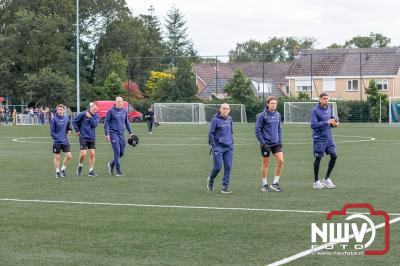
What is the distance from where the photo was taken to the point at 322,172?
2041 cm

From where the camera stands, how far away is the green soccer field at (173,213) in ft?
31.2

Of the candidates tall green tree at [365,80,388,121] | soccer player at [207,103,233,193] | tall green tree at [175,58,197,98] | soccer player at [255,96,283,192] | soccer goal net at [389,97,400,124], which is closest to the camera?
soccer player at [207,103,233,193]

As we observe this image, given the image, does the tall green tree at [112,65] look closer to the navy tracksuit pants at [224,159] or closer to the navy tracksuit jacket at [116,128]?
the navy tracksuit jacket at [116,128]

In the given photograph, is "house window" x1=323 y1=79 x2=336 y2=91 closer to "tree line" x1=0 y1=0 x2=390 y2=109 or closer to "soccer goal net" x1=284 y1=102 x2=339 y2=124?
"tree line" x1=0 y1=0 x2=390 y2=109

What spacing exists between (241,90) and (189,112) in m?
5.86

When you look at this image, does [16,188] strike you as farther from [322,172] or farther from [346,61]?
[346,61]

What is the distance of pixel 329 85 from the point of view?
9731cm

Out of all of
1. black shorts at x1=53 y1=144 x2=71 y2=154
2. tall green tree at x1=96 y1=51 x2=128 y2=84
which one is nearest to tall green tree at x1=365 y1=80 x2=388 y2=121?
tall green tree at x1=96 y1=51 x2=128 y2=84

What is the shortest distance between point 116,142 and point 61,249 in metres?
10.2

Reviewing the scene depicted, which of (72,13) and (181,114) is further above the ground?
(72,13)

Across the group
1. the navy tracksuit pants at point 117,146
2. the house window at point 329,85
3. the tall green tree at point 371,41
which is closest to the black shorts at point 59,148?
the navy tracksuit pants at point 117,146

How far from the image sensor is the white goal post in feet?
233

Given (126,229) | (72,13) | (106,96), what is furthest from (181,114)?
(126,229)

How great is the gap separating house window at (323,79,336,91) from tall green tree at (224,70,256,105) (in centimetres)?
2368
